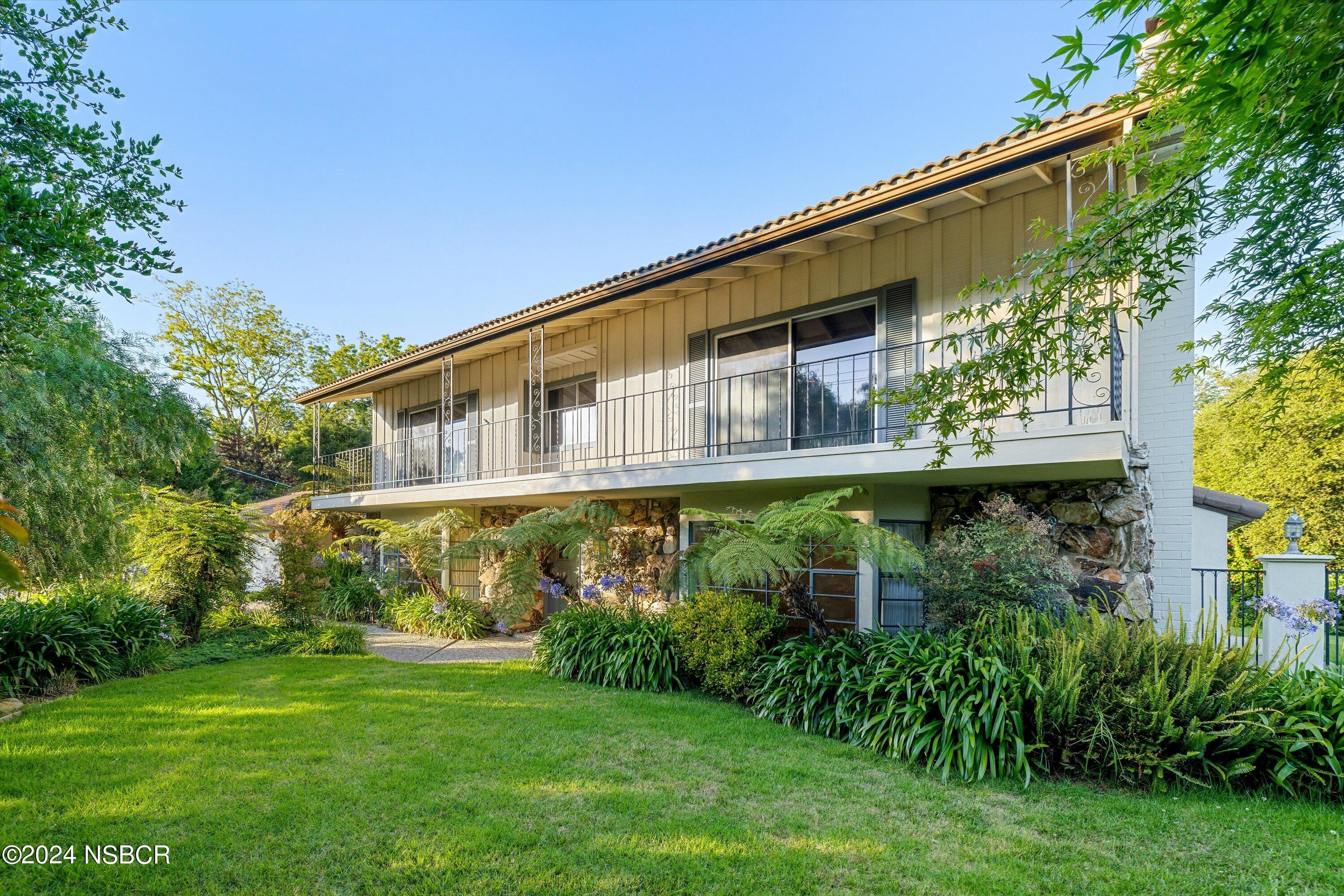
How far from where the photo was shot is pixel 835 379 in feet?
26.9

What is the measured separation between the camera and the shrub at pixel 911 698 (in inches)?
197

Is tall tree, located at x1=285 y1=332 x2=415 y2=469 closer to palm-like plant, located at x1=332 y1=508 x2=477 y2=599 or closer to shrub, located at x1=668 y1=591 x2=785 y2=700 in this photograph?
palm-like plant, located at x1=332 y1=508 x2=477 y2=599

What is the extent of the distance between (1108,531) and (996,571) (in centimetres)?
146

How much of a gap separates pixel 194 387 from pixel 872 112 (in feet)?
87.3

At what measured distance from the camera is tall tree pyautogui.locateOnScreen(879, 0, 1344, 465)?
2.30 meters

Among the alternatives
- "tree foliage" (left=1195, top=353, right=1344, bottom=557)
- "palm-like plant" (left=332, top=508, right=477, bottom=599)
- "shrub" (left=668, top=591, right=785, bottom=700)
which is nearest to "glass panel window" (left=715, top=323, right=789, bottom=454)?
"shrub" (left=668, top=591, right=785, bottom=700)

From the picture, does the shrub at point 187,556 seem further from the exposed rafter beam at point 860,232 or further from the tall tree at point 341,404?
the tall tree at point 341,404

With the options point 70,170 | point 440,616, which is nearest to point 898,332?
point 70,170

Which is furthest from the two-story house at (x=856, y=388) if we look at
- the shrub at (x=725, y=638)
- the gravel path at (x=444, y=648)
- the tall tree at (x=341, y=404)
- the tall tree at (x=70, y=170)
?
the tall tree at (x=341, y=404)

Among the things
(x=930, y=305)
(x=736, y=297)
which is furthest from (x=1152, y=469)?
(x=736, y=297)

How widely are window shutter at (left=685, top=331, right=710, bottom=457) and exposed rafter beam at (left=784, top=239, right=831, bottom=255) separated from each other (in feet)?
6.02

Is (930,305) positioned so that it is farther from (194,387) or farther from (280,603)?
(194,387)

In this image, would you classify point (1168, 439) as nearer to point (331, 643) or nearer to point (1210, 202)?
point (1210, 202)

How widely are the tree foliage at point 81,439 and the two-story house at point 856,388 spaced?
4209 millimetres
